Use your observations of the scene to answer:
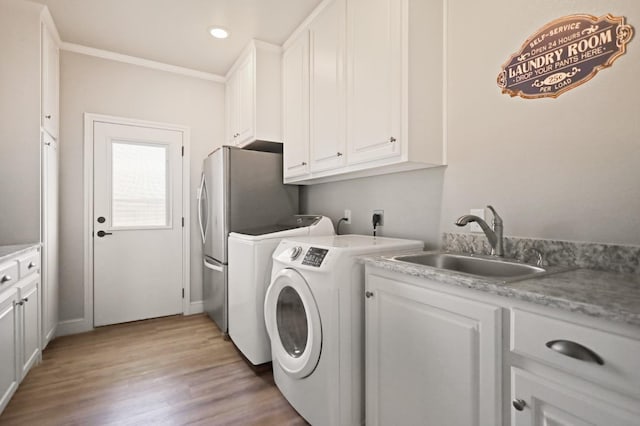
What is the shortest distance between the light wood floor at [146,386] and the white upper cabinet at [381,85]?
1.51m

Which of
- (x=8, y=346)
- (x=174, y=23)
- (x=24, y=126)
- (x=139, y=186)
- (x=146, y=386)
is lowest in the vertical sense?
(x=146, y=386)

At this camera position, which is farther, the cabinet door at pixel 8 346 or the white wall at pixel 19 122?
the white wall at pixel 19 122

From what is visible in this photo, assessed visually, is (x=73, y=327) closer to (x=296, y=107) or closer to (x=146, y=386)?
(x=146, y=386)

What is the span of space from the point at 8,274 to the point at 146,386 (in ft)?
3.30

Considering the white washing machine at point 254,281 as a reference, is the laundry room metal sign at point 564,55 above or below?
above

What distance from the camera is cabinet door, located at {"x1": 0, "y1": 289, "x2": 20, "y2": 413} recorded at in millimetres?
1582

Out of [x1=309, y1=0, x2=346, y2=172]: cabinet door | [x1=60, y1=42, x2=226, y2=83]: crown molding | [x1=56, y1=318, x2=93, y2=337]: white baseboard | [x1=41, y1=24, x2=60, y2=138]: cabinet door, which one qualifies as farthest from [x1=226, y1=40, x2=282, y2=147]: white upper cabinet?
[x1=56, y1=318, x2=93, y2=337]: white baseboard

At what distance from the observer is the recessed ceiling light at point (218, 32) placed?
8.40ft

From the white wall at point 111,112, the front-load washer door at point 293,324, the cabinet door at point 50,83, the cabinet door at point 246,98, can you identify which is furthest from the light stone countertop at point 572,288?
the white wall at point 111,112

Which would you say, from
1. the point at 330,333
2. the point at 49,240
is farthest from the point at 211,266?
the point at 330,333

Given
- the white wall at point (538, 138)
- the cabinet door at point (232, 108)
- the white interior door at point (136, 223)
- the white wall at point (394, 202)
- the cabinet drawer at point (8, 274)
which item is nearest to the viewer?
the white wall at point (538, 138)

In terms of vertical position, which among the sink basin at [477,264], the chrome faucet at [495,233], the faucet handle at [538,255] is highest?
the chrome faucet at [495,233]

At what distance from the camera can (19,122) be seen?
215 centimetres

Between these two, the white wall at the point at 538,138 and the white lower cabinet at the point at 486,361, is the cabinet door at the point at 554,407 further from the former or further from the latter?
the white wall at the point at 538,138
